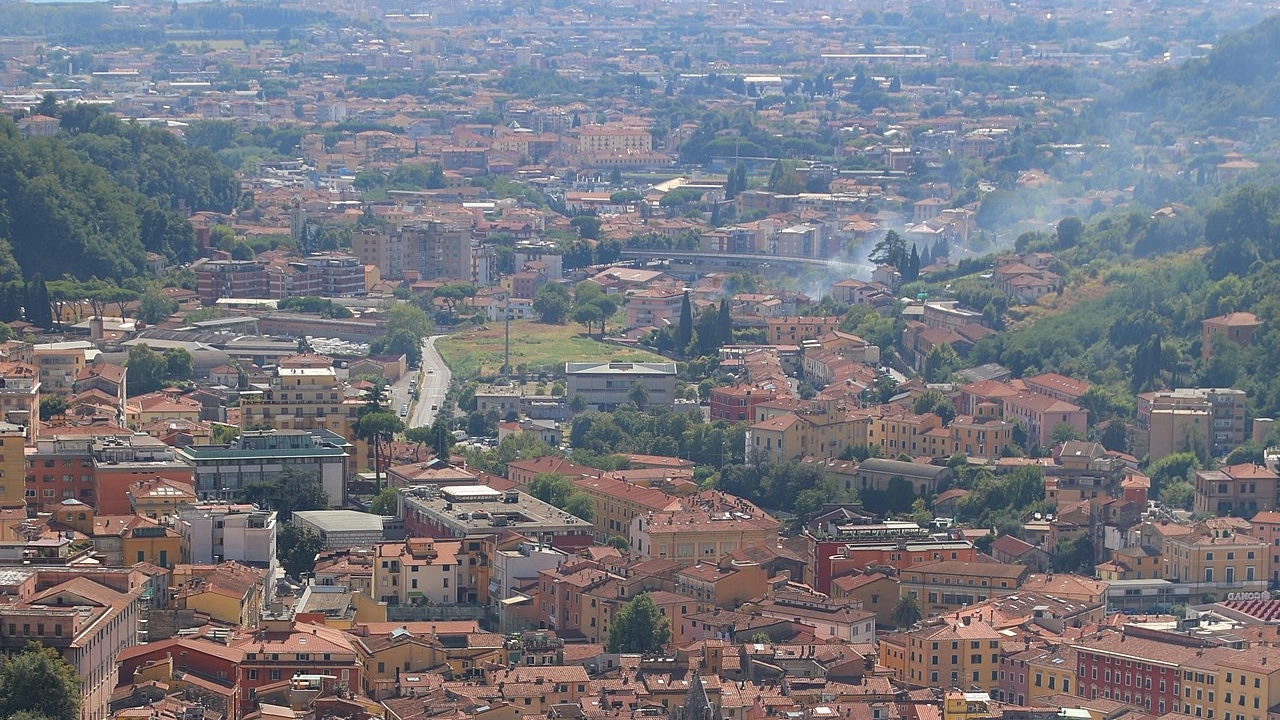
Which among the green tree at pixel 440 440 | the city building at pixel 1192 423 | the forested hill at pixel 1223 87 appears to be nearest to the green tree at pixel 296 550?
the green tree at pixel 440 440

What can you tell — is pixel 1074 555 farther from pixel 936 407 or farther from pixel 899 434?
pixel 936 407

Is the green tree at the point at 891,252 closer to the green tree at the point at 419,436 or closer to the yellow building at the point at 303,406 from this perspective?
the green tree at the point at 419,436

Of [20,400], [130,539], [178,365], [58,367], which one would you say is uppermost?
[20,400]

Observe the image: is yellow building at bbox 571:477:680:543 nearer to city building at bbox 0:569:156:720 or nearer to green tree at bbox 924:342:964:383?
city building at bbox 0:569:156:720

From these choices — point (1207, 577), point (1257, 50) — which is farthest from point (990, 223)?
point (1207, 577)

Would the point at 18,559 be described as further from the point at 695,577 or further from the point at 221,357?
the point at 221,357

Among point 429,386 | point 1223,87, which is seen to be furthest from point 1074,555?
point 1223,87
